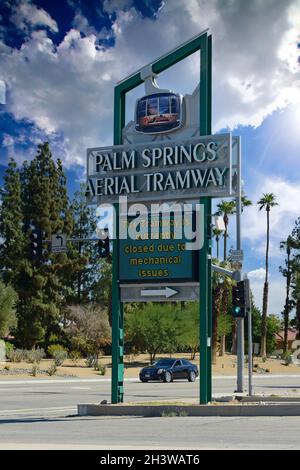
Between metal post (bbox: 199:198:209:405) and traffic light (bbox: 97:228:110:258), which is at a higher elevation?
traffic light (bbox: 97:228:110:258)

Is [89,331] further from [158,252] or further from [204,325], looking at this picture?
[204,325]

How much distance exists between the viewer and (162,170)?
23.3m

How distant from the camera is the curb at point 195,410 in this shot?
2081 cm

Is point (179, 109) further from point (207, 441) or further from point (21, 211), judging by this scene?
point (21, 211)

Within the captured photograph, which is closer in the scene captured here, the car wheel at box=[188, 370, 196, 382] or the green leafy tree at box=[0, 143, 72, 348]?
the car wheel at box=[188, 370, 196, 382]

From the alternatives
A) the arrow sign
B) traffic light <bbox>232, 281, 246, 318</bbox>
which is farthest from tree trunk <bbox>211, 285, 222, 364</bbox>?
the arrow sign

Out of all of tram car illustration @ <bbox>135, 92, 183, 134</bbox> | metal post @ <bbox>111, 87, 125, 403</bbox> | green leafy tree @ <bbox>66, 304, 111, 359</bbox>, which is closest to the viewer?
tram car illustration @ <bbox>135, 92, 183, 134</bbox>

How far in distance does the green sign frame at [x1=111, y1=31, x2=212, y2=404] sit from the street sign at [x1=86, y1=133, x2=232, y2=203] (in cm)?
47

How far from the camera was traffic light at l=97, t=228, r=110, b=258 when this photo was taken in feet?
86.8

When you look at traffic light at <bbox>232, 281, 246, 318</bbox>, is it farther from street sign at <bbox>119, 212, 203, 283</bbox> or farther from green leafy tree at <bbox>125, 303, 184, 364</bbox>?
green leafy tree at <bbox>125, 303, 184, 364</bbox>

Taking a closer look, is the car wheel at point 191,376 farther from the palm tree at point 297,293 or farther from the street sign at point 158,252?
the palm tree at point 297,293

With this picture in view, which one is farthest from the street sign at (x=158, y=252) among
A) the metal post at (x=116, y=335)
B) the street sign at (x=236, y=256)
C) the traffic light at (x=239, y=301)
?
the street sign at (x=236, y=256)

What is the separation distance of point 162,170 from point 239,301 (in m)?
6.55
